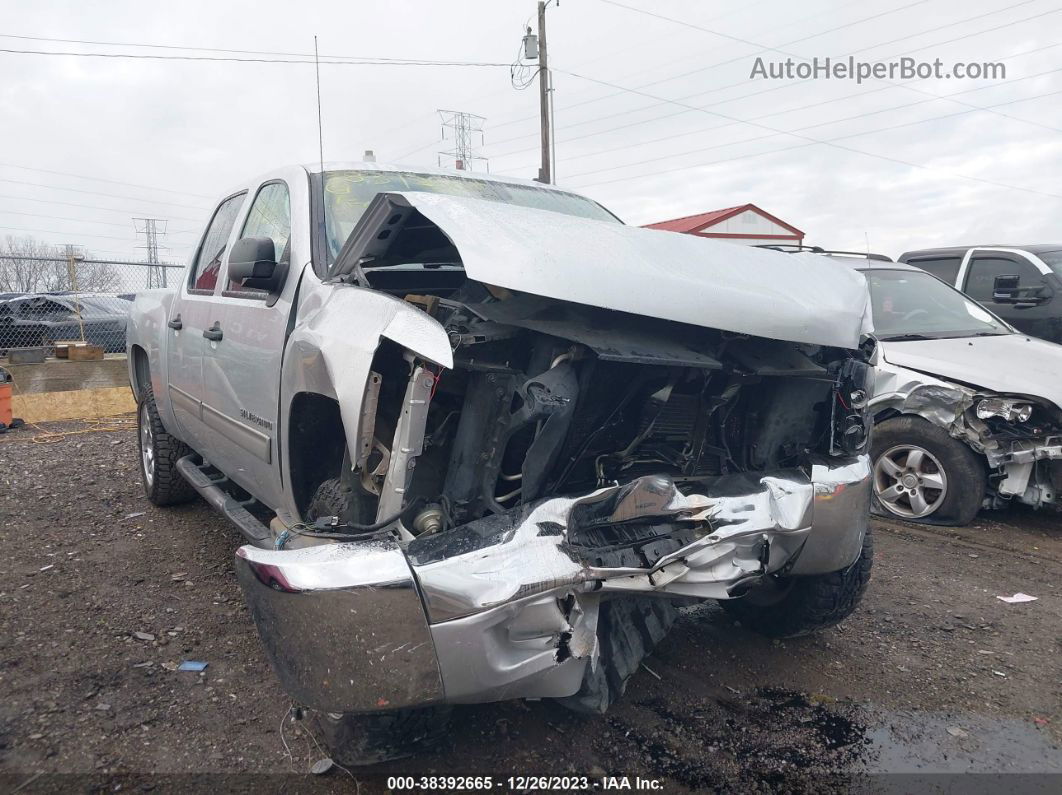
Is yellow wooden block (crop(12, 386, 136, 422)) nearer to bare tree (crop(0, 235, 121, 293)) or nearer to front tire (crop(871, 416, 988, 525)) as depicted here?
bare tree (crop(0, 235, 121, 293))

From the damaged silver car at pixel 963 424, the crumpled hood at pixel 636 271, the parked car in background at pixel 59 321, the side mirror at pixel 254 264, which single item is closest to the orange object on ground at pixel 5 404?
the parked car in background at pixel 59 321

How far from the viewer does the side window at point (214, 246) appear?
401cm

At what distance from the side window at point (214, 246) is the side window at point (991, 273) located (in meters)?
6.48

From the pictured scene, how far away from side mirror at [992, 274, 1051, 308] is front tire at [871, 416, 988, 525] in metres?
2.61

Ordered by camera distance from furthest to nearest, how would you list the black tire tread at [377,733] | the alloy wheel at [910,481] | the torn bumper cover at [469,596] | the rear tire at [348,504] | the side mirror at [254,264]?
the alloy wheel at [910,481] → the side mirror at [254,264] → the rear tire at [348,504] → the black tire tread at [377,733] → the torn bumper cover at [469,596]

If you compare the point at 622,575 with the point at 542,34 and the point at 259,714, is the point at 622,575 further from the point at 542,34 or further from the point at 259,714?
the point at 542,34

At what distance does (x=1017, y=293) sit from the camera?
667 cm

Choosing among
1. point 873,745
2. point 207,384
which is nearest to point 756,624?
point 873,745

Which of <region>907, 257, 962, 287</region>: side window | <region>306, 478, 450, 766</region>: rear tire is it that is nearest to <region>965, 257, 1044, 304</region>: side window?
<region>907, 257, 962, 287</region>: side window

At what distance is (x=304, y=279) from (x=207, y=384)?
1.15 m

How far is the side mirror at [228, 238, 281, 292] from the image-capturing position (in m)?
2.84

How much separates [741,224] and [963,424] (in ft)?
80.7

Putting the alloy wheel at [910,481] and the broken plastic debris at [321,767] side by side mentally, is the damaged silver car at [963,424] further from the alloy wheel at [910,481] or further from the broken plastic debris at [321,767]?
the broken plastic debris at [321,767]

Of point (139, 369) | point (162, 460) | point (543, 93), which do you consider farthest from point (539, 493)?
point (543, 93)
